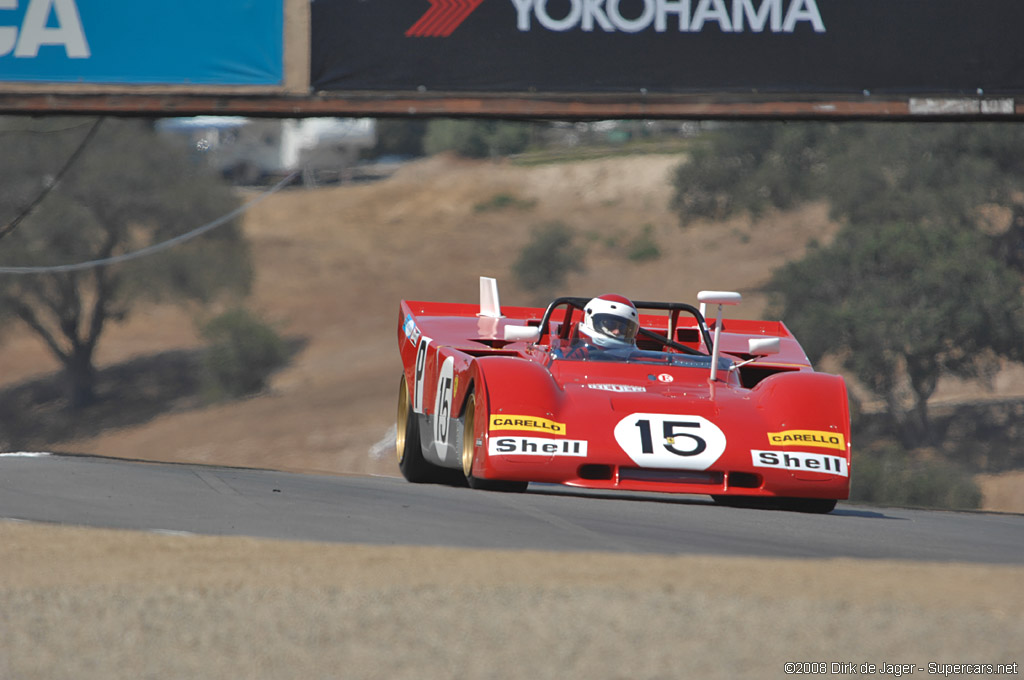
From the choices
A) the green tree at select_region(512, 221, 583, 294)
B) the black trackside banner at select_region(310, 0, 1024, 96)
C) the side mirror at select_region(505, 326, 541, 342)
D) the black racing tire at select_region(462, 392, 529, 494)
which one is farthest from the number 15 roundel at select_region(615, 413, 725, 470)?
the green tree at select_region(512, 221, 583, 294)

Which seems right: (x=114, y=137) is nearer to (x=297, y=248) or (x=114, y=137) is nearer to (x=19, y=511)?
(x=297, y=248)

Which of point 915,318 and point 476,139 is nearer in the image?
point 915,318

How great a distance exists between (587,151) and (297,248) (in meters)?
12.5

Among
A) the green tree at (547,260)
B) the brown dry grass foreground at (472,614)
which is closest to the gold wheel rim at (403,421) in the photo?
the brown dry grass foreground at (472,614)

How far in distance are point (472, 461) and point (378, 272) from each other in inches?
1443

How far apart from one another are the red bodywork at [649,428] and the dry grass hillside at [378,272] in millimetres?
→ 23007

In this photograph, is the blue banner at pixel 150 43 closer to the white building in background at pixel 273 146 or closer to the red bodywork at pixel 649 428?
the red bodywork at pixel 649 428

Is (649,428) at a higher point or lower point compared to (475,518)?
higher

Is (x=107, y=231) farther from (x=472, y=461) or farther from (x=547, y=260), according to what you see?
(x=472, y=461)

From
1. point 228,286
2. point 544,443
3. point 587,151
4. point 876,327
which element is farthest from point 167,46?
point 587,151

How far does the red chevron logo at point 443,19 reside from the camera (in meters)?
11.5

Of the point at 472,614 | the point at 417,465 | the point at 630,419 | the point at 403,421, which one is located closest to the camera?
the point at 472,614

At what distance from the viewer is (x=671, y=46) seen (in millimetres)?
11609

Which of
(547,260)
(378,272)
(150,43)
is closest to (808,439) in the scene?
(150,43)
